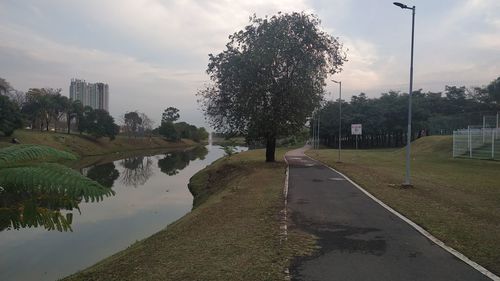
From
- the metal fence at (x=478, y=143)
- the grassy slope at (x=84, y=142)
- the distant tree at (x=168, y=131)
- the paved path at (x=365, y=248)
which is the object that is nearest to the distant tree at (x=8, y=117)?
the grassy slope at (x=84, y=142)

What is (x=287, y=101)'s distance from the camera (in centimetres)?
3014

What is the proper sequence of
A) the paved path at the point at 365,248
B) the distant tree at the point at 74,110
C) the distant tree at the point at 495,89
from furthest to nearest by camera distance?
the distant tree at the point at 74,110, the distant tree at the point at 495,89, the paved path at the point at 365,248

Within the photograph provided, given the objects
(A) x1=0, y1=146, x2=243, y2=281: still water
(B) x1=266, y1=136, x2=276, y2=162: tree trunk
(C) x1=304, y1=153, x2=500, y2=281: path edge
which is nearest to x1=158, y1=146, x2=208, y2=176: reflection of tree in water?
(B) x1=266, y1=136, x2=276, y2=162: tree trunk

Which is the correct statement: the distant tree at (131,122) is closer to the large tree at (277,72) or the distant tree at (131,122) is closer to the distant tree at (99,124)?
the distant tree at (99,124)

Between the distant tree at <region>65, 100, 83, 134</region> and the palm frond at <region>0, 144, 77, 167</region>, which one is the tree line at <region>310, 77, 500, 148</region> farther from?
the palm frond at <region>0, 144, 77, 167</region>

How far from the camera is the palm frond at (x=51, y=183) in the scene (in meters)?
4.32

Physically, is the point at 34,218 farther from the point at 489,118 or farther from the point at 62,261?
the point at 489,118

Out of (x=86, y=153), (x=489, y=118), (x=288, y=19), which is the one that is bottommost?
(x=86, y=153)

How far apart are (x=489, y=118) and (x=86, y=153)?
2455 inches

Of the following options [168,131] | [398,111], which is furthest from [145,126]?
[398,111]

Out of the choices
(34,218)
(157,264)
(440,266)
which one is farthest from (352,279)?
(34,218)

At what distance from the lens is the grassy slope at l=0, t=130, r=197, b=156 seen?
66156 millimetres

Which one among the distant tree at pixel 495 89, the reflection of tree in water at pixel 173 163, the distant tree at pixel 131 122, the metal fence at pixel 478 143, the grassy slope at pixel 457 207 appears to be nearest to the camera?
the grassy slope at pixel 457 207

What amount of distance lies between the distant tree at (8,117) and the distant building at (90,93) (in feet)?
231
